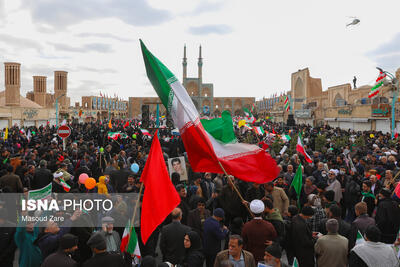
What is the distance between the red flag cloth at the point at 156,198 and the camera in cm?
357

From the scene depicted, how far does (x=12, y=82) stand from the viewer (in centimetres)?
3634

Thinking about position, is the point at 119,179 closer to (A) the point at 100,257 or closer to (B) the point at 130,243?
(B) the point at 130,243

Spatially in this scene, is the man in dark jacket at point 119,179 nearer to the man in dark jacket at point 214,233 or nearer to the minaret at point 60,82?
the man in dark jacket at point 214,233

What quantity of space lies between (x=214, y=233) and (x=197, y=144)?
1.25 meters

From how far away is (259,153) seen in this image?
4.95 metres

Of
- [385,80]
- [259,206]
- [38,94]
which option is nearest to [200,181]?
[259,206]

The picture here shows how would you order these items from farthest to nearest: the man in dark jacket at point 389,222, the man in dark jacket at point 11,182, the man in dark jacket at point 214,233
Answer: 1. the man in dark jacket at point 11,182
2. the man in dark jacket at point 389,222
3. the man in dark jacket at point 214,233

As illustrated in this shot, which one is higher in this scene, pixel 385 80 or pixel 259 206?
pixel 385 80

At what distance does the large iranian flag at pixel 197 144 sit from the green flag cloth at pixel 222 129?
2.14 ft

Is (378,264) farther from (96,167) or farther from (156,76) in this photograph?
(96,167)

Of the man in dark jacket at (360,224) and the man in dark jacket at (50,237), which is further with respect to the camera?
the man in dark jacket at (360,224)

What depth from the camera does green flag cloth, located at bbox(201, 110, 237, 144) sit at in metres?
5.64

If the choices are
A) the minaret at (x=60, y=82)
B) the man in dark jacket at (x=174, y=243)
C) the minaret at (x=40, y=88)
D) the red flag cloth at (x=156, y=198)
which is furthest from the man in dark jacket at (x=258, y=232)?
the minaret at (x=40, y=88)

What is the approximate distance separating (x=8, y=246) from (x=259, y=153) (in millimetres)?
3621
